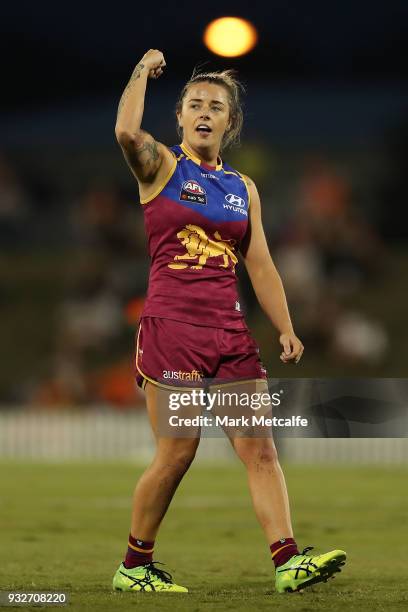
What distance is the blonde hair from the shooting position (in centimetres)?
574

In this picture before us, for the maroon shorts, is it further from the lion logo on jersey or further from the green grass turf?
the green grass turf

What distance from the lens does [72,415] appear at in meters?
17.1

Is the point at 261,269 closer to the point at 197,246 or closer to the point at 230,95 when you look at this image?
the point at 197,246

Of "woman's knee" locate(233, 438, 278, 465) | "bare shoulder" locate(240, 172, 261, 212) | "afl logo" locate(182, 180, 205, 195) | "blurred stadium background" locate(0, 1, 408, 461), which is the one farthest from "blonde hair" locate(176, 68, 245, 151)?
"blurred stadium background" locate(0, 1, 408, 461)

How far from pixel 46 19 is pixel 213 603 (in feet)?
86.3

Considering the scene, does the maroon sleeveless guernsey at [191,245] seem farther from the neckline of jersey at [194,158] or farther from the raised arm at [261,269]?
the raised arm at [261,269]

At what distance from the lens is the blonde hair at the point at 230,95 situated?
5.74m

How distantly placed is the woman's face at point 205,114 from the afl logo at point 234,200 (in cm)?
23

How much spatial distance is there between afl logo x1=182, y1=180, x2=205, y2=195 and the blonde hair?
0.42 m

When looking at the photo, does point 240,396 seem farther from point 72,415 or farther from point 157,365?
Answer: point 72,415

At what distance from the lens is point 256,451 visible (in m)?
5.51

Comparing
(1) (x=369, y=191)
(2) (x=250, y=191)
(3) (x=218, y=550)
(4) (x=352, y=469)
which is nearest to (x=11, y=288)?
(1) (x=369, y=191)

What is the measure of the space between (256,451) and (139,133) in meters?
1.41

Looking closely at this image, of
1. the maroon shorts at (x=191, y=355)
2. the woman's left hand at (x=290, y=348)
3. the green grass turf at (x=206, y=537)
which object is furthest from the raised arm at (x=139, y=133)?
the green grass turf at (x=206, y=537)
